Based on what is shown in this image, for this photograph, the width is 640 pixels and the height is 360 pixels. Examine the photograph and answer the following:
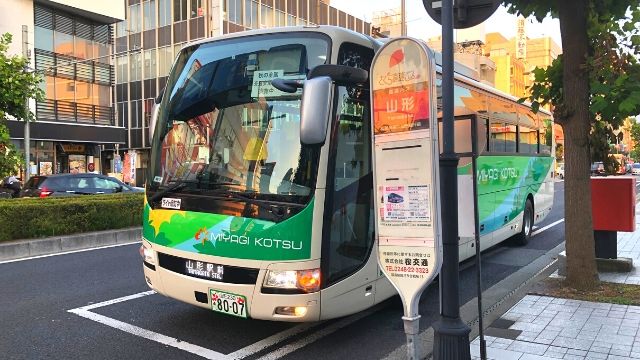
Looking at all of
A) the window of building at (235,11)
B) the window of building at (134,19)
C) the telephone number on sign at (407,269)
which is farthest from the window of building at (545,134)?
the window of building at (134,19)

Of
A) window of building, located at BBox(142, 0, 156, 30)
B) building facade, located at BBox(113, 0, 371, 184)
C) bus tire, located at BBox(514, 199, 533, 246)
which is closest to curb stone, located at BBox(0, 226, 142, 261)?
bus tire, located at BBox(514, 199, 533, 246)

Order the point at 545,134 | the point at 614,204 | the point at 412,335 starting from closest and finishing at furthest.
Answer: the point at 412,335, the point at 614,204, the point at 545,134

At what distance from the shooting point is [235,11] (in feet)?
131

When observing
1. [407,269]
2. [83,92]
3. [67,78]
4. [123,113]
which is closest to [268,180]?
[407,269]

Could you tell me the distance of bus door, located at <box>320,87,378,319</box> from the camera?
4.68m

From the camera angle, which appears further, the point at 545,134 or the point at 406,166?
the point at 545,134

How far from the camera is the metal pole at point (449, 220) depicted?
13.1ft

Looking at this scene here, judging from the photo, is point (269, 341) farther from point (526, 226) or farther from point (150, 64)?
point (150, 64)

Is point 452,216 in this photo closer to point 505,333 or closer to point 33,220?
point 505,333

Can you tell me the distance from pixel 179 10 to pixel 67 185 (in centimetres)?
2884

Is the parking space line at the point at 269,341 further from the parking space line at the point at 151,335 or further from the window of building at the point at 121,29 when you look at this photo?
the window of building at the point at 121,29

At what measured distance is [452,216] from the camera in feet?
13.2

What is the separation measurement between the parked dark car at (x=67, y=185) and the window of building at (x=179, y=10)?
27233 mm

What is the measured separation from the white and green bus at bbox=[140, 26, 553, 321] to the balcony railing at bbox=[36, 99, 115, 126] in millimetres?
26716
